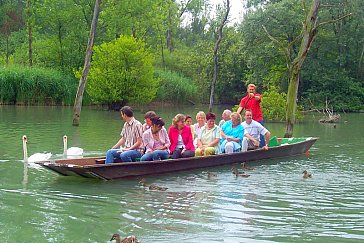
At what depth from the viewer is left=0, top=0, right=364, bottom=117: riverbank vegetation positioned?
Result: 37312mm

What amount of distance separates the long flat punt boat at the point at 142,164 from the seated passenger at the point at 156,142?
0.67 ft

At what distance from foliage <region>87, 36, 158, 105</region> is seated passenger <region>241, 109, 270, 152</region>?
69.4ft

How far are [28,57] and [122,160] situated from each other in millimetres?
35900

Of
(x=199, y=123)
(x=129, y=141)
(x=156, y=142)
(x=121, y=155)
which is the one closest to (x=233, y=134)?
(x=199, y=123)

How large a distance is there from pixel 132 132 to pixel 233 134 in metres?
3.28

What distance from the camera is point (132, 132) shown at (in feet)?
35.9

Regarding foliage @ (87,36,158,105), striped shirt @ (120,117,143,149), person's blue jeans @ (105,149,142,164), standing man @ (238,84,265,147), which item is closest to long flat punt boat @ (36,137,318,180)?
person's blue jeans @ (105,149,142,164)

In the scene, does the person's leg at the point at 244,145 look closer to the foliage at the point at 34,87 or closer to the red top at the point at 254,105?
the red top at the point at 254,105

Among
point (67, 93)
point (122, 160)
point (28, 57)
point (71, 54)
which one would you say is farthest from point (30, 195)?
point (28, 57)

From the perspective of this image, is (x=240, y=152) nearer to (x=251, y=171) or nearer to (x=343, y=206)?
(x=251, y=171)

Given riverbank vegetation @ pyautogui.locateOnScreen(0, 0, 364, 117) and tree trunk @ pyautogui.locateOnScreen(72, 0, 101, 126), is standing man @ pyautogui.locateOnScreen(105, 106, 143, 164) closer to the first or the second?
tree trunk @ pyautogui.locateOnScreen(72, 0, 101, 126)

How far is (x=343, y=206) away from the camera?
8.74m

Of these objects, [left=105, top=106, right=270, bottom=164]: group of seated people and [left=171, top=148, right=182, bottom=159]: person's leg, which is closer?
[left=105, top=106, right=270, bottom=164]: group of seated people

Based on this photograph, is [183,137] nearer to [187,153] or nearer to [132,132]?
[187,153]
